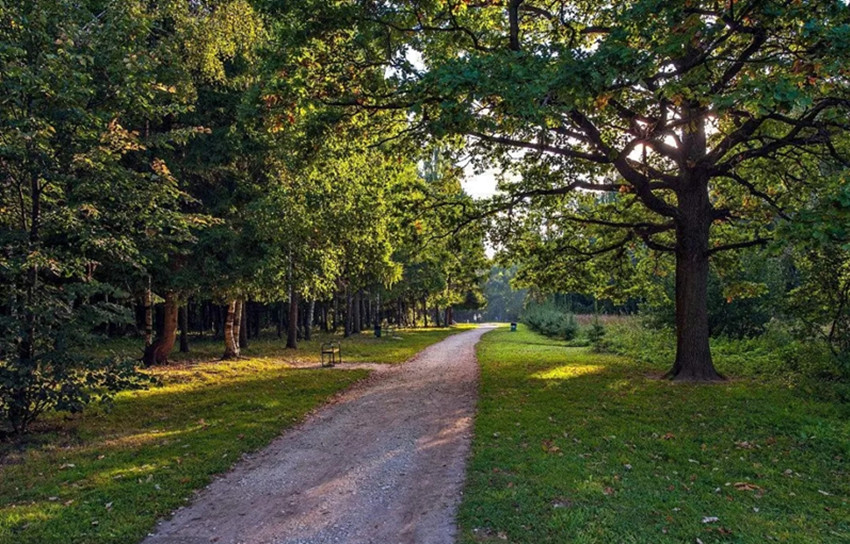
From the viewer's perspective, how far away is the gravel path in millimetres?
4328

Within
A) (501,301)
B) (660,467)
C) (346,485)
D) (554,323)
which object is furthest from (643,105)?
(501,301)

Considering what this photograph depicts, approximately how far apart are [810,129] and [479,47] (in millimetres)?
6940

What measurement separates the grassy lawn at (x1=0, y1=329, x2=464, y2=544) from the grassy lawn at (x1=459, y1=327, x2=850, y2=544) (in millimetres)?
3352

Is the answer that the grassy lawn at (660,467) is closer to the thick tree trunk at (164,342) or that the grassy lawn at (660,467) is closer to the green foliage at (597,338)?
the green foliage at (597,338)

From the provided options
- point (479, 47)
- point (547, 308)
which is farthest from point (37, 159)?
point (547, 308)

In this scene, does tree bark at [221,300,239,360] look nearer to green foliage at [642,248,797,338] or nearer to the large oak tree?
the large oak tree

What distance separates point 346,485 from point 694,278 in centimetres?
929

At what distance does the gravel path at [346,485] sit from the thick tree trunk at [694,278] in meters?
5.52

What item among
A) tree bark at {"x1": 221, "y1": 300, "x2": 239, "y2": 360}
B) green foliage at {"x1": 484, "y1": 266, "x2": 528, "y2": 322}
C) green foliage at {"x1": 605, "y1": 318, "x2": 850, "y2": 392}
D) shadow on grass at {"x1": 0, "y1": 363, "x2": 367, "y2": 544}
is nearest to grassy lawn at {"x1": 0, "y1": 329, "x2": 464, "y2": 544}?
shadow on grass at {"x1": 0, "y1": 363, "x2": 367, "y2": 544}

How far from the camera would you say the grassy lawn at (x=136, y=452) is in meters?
4.55

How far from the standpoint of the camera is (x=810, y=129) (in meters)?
9.62

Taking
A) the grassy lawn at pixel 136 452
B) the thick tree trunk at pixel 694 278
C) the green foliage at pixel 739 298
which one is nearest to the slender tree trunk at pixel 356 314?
the grassy lawn at pixel 136 452

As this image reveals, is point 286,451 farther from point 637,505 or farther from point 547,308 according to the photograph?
point 547,308

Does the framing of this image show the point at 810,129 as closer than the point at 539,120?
No
